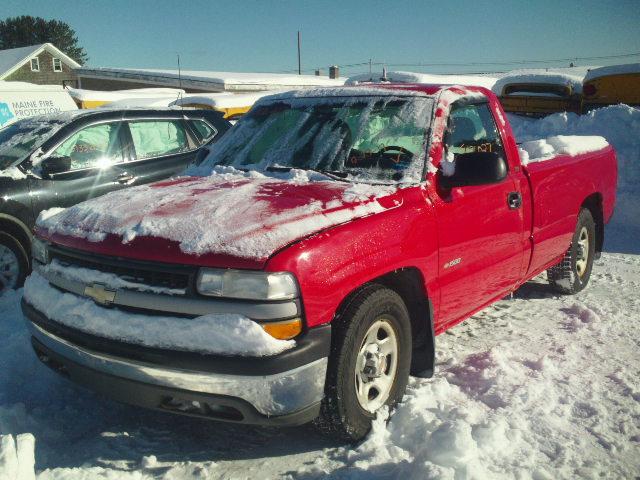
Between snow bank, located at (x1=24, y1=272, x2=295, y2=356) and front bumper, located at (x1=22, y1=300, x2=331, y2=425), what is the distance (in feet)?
0.10

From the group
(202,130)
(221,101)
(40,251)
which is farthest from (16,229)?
(221,101)

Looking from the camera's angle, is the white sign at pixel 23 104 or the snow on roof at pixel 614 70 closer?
the snow on roof at pixel 614 70

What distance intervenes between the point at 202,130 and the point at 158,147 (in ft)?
2.36

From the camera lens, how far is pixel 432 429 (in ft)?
9.43

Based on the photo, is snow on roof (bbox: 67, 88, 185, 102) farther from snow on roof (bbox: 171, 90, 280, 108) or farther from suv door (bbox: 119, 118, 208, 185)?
suv door (bbox: 119, 118, 208, 185)

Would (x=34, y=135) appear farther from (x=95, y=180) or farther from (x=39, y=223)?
(x=39, y=223)

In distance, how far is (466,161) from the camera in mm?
3258

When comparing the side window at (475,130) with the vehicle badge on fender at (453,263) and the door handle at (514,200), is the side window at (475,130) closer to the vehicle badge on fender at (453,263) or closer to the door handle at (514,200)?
the door handle at (514,200)

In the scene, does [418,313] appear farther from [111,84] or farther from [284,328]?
[111,84]

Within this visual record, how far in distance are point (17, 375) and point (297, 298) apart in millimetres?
2139

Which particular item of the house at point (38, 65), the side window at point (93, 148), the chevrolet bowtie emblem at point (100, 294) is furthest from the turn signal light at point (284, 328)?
the house at point (38, 65)

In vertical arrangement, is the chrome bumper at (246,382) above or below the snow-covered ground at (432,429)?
above

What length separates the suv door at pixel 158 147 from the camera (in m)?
6.28

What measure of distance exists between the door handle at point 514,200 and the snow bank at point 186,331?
2.11 m
